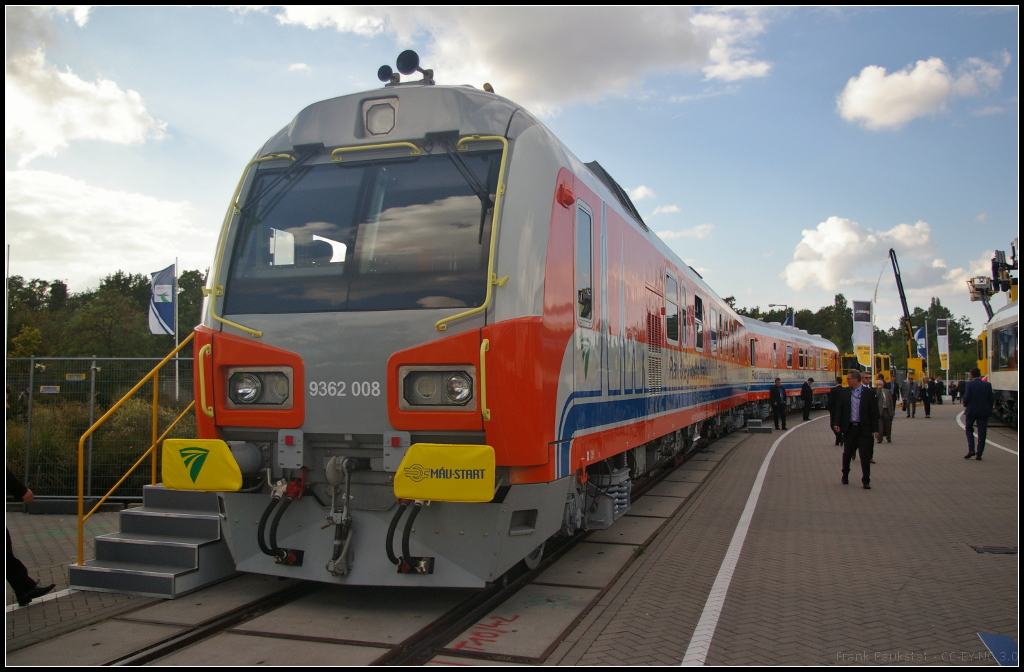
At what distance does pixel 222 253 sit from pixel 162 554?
2.45 metres

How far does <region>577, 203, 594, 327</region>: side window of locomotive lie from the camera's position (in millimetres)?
6047

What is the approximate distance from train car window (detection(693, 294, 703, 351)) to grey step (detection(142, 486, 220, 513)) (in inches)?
317

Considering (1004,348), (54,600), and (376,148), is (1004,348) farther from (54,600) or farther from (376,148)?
(54,600)

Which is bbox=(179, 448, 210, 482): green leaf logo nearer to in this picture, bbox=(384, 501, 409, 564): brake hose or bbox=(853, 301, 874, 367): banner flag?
bbox=(384, 501, 409, 564): brake hose

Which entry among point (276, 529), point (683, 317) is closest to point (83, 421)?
point (276, 529)

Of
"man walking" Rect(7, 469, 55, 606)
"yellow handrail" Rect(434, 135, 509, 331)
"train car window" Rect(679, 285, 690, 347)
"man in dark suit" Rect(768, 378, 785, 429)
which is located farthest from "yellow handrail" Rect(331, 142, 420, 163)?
"man in dark suit" Rect(768, 378, 785, 429)

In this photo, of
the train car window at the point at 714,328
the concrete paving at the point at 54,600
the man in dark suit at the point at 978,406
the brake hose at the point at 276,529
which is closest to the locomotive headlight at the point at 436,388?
the brake hose at the point at 276,529

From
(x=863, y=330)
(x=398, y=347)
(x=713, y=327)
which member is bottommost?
(x=398, y=347)

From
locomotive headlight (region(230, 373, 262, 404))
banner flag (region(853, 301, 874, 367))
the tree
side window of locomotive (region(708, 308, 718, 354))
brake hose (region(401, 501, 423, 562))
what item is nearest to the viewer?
brake hose (region(401, 501, 423, 562))

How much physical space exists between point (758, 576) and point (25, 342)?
41.6 metres

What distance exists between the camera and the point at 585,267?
6.23 metres

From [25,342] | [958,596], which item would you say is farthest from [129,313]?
[958,596]

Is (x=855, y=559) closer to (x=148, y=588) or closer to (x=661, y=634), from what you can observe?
(x=661, y=634)

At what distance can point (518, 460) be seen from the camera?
4.92 metres
